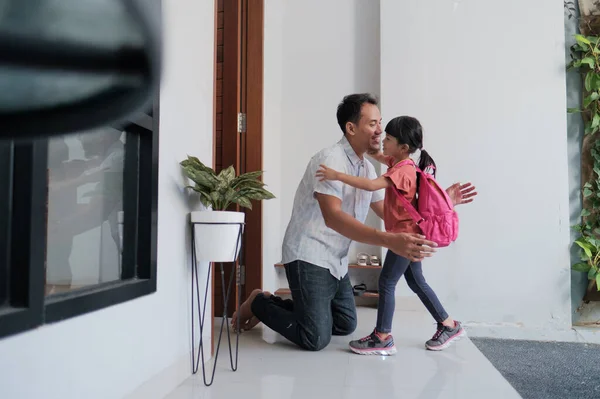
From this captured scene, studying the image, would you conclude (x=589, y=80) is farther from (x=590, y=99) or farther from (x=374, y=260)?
(x=374, y=260)

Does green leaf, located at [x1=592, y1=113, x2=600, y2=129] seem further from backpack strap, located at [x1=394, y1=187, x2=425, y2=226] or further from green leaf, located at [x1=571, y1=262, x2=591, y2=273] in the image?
backpack strap, located at [x1=394, y1=187, x2=425, y2=226]

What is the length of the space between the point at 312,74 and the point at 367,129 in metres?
1.32

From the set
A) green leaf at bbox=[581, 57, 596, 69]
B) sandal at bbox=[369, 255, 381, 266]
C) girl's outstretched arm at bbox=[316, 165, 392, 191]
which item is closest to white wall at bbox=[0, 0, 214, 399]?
girl's outstretched arm at bbox=[316, 165, 392, 191]

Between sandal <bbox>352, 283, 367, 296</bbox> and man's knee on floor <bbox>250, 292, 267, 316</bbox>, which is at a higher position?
man's knee on floor <bbox>250, 292, 267, 316</bbox>

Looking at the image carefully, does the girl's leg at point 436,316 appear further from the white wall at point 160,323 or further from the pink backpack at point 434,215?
the white wall at point 160,323

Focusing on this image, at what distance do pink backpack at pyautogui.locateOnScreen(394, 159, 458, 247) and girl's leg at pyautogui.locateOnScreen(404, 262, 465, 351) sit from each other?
0.22 metres

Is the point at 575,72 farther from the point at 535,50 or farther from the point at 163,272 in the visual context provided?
the point at 163,272

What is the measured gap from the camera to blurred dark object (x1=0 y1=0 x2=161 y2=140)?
21cm

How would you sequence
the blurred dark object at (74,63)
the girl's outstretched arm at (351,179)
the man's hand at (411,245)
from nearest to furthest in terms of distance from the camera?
1. the blurred dark object at (74,63)
2. the man's hand at (411,245)
3. the girl's outstretched arm at (351,179)

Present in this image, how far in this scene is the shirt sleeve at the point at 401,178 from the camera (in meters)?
2.11

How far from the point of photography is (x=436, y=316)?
7.42 ft

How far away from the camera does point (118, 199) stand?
137 cm

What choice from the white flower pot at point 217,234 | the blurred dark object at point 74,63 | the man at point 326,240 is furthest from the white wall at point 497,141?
the blurred dark object at point 74,63

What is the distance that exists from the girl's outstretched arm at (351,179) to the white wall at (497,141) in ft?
4.01
